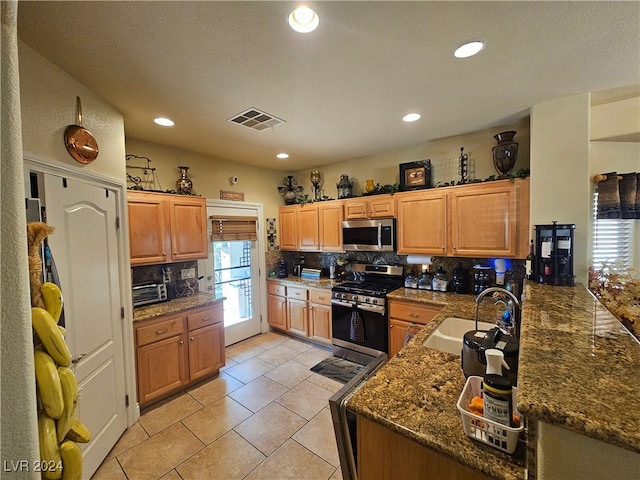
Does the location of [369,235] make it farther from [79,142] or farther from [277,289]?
[79,142]

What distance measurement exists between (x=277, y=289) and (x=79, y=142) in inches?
119

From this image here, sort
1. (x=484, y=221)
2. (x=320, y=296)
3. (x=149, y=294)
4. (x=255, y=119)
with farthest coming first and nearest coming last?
(x=320, y=296), (x=149, y=294), (x=484, y=221), (x=255, y=119)

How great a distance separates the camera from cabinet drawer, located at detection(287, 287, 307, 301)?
12.8 feet

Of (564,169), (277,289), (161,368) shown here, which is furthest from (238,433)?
(564,169)

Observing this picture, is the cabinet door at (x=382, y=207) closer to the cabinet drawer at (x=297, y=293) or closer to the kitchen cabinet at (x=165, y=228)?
the cabinet drawer at (x=297, y=293)

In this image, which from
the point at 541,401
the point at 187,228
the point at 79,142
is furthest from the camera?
the point at 187,228

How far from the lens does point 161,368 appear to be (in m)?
2.61

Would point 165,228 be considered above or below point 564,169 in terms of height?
below

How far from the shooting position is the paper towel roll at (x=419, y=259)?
3350 millimetres

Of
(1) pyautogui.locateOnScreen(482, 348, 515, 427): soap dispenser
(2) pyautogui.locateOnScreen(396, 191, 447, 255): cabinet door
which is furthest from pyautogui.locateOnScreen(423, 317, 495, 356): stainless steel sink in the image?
(2) pyautogui.locateOnScreen(396, 191, 447, 255): cabinet door

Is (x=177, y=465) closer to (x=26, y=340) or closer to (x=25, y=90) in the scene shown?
(x=26, y=340)

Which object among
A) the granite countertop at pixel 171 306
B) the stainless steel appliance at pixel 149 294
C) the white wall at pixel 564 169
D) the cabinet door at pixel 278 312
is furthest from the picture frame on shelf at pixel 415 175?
the stainless steel appliance at pixel 149 294

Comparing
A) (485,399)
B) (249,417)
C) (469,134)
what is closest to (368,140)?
(469,134)

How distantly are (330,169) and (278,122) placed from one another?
6.02 feet
